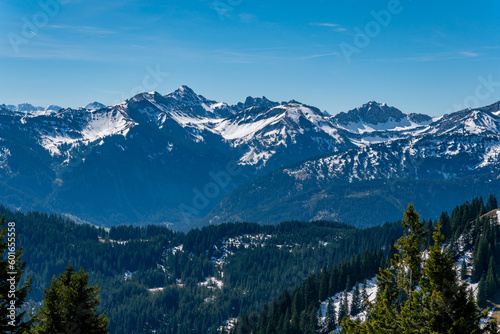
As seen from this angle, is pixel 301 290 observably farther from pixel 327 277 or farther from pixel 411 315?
pixel 411 315

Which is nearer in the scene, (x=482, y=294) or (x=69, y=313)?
(x=69, y=313)

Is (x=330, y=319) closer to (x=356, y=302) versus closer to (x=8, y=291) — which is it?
(x=356, y=302)

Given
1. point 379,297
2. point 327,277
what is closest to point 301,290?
point 327,277

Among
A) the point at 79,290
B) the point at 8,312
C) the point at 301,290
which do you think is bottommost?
the point at 8,312

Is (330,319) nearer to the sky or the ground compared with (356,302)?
nearer to the ground

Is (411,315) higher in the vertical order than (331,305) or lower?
lower

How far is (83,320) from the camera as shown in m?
40.8

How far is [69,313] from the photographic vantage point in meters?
40.8

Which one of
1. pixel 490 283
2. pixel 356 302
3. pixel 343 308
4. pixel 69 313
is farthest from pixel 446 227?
pixel 69 313

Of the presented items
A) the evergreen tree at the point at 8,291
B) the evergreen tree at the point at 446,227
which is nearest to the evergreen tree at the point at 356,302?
the evergreen tree at the point at 446,227

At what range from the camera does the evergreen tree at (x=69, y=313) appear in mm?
40594

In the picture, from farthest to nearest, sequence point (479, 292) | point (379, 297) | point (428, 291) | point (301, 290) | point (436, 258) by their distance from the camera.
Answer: point (301, 290), point (479, 292), point (379, 297), point (428, 291), point (436, 258)

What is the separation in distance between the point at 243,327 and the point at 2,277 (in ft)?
491

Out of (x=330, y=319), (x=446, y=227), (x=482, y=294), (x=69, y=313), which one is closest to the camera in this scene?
(x=69, y=313)
